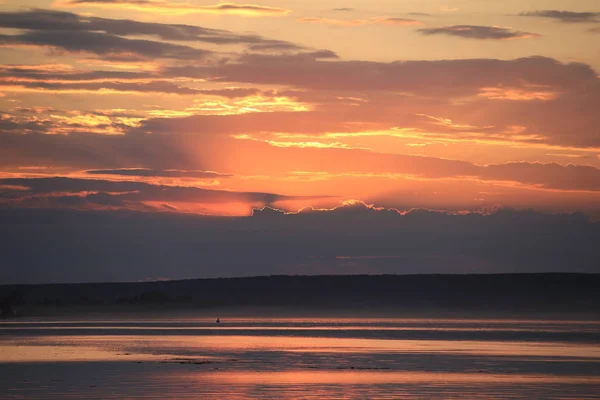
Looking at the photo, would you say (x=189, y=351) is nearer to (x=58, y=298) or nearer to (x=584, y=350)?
(x=584, y=350)

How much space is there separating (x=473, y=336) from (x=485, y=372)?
90.0 feet

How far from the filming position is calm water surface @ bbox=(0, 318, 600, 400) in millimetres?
33531

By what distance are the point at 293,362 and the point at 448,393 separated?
12.3 metres

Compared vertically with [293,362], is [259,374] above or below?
below

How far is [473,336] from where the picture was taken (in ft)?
220

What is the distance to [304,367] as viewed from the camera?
138ft

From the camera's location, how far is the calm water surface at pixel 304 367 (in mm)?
33531

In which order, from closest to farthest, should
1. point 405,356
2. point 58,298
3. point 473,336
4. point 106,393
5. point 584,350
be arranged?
point 106,393
point 405,356
point 584,350
point 473,336
point 58,298

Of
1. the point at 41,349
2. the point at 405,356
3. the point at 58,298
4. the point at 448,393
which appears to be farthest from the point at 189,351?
the point at 58,298

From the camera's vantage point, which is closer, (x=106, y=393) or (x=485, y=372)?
(x=106, y=393)

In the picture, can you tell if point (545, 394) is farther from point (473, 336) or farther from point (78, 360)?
point (473, 336)

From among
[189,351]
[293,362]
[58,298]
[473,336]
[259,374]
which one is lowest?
[259,374]

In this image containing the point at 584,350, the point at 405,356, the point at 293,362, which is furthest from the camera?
the point at 584,350

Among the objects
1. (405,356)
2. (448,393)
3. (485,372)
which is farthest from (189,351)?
(448,393)
